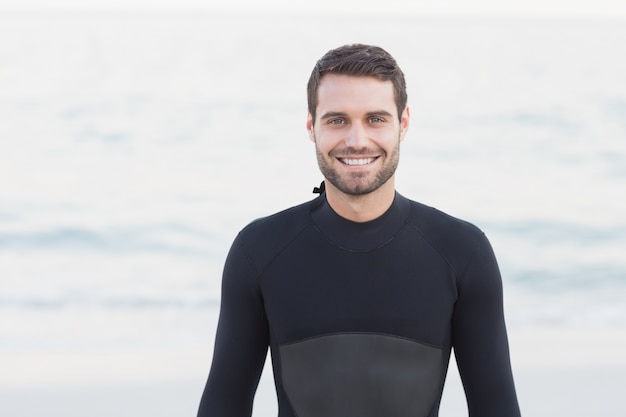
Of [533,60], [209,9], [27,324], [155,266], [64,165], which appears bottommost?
[27,324]

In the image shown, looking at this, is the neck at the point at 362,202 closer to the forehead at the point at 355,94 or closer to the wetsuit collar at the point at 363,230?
the wetsuit collar at the point at 363,230

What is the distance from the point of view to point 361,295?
263cm

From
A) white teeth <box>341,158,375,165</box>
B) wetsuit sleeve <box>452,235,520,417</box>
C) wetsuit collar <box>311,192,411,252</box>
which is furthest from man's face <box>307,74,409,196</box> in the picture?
wetsuit sleeve <box>452,235,520,417</box>

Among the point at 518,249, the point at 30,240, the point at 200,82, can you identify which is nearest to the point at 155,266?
the point at 30,240

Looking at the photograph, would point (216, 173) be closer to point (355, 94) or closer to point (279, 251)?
point (279, 251)

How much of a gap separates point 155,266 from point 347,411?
7.74 meters

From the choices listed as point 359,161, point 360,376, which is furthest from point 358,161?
point 360,376

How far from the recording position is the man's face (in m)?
2.48

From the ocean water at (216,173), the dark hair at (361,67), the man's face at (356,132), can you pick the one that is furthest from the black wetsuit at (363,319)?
the ocean water at (216,173)

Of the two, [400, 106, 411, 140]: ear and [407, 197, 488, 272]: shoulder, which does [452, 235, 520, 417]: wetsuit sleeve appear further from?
[400, 106, 411, 140]: ear

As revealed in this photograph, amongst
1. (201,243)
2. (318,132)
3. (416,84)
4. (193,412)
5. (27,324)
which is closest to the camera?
(318,132)

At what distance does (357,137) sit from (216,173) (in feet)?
39.1

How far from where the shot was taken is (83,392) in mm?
5922

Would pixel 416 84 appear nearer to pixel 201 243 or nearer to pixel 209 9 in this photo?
pixel 201 243
